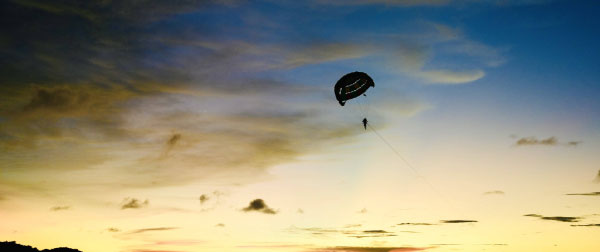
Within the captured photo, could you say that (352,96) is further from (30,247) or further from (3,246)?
(30,247)

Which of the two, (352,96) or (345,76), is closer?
(345,76)

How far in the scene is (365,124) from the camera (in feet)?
116

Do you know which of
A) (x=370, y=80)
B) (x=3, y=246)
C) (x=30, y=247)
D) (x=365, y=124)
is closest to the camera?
(x=365, y=124)

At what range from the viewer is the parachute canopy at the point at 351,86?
36.9 meters

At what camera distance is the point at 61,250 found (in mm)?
165375

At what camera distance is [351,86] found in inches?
1563

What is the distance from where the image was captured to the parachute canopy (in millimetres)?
36938

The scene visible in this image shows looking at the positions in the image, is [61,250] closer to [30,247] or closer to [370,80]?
[30,247]

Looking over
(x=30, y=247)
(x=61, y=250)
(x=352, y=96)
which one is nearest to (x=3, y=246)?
(x=30, y=247)

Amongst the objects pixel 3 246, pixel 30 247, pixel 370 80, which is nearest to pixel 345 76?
pixel 370 80

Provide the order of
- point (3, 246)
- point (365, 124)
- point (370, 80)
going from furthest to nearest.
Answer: point (3, 246)
point (370, 80)
point (365, 124)

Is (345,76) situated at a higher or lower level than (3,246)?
higher

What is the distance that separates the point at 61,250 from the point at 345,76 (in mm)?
172439

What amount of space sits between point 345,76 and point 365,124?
489 centimetres
